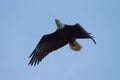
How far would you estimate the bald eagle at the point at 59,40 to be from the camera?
18.1m

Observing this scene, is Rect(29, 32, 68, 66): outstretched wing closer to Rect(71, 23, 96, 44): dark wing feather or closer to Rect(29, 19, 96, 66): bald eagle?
Rect(29, 19, 96, 66): bald eagle

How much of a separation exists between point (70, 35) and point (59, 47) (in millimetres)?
1041

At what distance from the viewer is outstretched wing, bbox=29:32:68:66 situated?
18938mm

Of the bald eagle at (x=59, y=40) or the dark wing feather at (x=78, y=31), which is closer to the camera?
the bald eagle at (x=59, y=40)

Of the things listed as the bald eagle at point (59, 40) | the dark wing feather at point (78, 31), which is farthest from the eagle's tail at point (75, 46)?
the dark wing feather at point (78, 31)

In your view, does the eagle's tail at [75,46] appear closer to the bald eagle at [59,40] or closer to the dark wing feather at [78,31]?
the bald eagle at [59,40]

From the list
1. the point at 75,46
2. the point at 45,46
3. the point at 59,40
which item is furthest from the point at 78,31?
the point at 45,46

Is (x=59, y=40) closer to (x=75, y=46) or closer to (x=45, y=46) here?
(x=45, y=46)

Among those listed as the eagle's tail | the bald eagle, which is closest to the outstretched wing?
the bald eagle

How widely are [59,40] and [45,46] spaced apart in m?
0.84

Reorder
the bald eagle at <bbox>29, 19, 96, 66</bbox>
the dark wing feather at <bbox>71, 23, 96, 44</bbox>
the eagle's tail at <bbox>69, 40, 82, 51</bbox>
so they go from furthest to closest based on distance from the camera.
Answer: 1. the dark wing feather at <bbox>71, 23, 96, 44</bbox>
2. the bald eagle at <bbox>29, 19, 96, 66</bbox>
3. the eagle's tail at <bbox>69, 40, 82, 51</bbox>

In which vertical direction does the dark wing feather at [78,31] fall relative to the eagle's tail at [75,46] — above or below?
above

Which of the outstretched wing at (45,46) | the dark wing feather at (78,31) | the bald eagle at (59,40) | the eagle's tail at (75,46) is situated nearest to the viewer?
the eagle's tail at (75,46)

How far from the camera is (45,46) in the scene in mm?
19344
